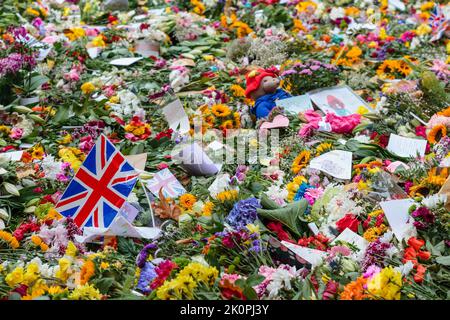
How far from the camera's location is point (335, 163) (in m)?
3.67

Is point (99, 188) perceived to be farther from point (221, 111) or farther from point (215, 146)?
point (221, 111)

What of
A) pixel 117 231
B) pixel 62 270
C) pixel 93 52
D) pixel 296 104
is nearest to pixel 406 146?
pixel 296 104

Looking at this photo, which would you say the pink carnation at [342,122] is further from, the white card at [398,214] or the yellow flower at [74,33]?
the yellow flower at [74,33]

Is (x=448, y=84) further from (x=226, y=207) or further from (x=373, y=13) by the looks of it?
(x=226, y=207)

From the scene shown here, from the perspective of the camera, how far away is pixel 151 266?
2.83m

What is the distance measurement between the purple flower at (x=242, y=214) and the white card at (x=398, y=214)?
61 centimetres

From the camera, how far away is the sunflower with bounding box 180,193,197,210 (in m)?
3.44

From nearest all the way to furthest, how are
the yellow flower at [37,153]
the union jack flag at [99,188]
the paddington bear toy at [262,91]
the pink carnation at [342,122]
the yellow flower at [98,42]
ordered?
1. the union jack flag at [99,188]
2. the yellow flower at [37,153]
3. the pink carnation at [342,122]
4. the paddington bear toy at [262,91]
5. the yellow flower at [98,42]

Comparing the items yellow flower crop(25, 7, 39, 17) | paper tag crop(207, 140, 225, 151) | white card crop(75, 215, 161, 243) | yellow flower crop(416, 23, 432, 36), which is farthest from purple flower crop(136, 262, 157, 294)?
yellow flower crop(25, 7, 39, 17)

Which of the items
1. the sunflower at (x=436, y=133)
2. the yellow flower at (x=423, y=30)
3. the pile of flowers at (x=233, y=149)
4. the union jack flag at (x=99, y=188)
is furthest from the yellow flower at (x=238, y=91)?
the yellow flower at (x=423, y=30)

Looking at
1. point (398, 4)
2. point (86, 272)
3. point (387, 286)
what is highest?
point (387, 286)

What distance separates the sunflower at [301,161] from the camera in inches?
147

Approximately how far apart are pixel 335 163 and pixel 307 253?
97 centimetres
